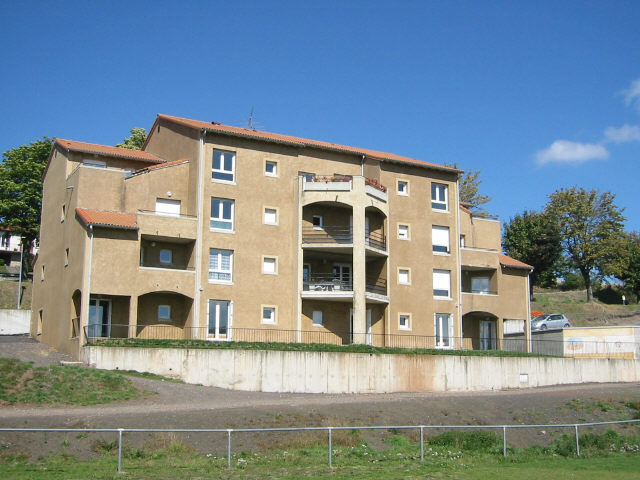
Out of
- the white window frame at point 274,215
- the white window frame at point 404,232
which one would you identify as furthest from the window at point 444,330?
the white window frame at point 274,215

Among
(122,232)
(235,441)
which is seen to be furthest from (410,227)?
(235,441)

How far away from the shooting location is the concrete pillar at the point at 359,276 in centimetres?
4350

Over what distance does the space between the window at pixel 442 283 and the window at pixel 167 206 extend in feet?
54.7

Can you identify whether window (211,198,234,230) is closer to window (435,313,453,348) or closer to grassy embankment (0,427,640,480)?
window (435,313,453,348)

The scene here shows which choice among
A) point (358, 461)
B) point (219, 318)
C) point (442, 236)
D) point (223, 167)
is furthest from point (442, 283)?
point (358, 461)

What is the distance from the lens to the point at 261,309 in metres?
42.9

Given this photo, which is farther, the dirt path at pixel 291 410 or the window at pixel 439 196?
the window at pixel 439 196

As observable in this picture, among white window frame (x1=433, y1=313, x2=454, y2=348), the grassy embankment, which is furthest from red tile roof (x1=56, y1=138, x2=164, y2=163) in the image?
the grassy embankment

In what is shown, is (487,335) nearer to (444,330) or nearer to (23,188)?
(444,330)

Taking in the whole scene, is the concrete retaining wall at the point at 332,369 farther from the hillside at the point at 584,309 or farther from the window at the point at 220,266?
the hillside at the point at 584,309

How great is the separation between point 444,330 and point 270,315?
11952mm

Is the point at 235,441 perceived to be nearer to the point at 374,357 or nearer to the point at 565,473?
the point at 565,473

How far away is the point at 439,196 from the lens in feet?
167

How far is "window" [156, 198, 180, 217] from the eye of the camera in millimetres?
42781
